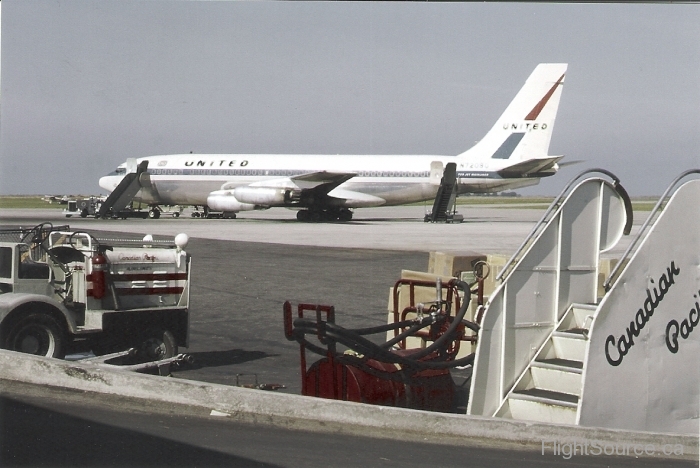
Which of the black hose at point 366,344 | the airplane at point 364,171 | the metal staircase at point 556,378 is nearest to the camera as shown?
the metal staircase at point 556,378

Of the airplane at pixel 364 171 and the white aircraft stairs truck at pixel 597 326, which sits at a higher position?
the airplane at pixel 364 171

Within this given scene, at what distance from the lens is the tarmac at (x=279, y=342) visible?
6156 mm

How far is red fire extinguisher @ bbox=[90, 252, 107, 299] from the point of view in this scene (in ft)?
26.7

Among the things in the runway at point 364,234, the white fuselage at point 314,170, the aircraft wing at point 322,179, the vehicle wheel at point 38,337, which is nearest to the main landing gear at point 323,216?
the aircraft wing at point 322,179

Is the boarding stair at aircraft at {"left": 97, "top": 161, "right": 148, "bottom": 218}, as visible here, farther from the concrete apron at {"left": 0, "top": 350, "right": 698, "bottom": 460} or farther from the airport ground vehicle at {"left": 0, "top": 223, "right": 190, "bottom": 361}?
the concrete apron at {"left": 0, "top": 350, "right": 698, "bottom": 460}

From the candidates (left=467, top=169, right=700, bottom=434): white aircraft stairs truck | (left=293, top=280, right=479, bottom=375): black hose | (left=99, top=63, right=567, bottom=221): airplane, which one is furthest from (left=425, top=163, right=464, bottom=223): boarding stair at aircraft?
(left=467, top=169, right=700, bottom=434): white aircraft stairs truck

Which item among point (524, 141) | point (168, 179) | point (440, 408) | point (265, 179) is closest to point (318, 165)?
point (265, 179)

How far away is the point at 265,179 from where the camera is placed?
135 ft

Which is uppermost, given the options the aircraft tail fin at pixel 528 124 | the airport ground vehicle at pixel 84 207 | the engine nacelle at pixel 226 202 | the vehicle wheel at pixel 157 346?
the aircraft tail fin at pixel 528 124

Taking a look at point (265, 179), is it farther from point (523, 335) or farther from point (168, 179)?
point (523, 335)

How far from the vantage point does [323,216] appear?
42375 mm

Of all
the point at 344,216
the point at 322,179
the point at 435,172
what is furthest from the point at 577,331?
the point at 344,216

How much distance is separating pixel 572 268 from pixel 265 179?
35.0 m

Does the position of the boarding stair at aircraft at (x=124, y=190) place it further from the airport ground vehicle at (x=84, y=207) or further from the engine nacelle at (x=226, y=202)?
the engine nacelle at (x=226, y=202)
